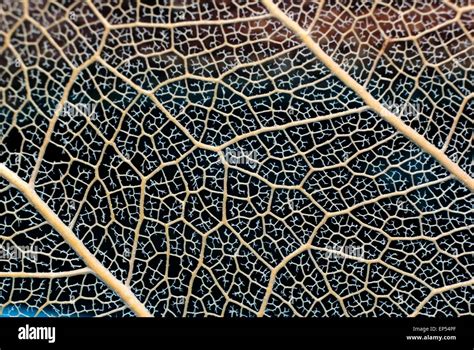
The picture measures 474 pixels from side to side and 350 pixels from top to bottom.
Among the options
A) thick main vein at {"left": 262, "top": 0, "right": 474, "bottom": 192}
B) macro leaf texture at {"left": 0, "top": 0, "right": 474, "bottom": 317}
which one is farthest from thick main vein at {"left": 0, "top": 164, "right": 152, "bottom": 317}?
thick main vein at {"left": 262, "top": 0, "right": 474, "bottom": 192}

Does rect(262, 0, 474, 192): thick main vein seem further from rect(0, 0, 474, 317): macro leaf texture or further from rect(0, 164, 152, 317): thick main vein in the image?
rect(0, 164, 152, 317): thick main vein

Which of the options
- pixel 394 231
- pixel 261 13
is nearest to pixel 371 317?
pixel 394 231

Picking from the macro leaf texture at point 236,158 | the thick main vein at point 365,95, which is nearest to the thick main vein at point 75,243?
the macro leaf texture at point 236,158

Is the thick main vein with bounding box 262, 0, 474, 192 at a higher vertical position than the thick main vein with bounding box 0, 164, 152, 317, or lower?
higher

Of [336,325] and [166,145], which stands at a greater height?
[166,145]

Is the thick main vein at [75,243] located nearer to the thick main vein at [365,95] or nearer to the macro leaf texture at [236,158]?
the macro leaf texture at [236,158]

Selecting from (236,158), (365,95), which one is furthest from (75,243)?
(365,95)

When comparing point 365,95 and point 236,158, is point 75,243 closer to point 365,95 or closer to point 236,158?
point 236,158

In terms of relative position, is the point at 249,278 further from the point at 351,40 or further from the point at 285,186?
the point at 351,40
